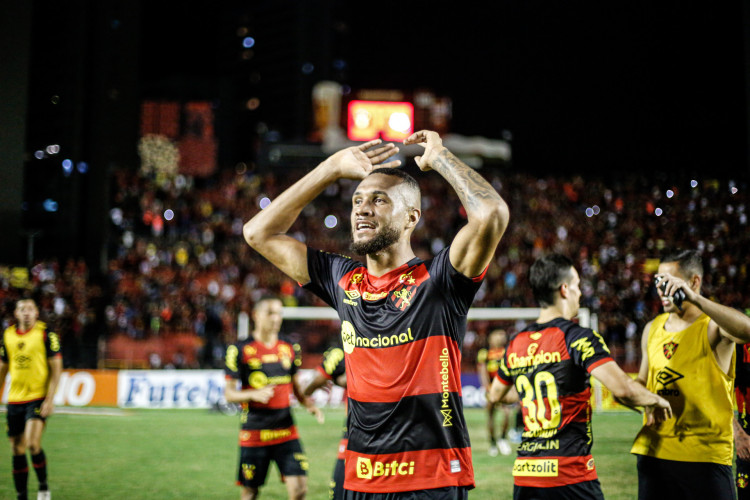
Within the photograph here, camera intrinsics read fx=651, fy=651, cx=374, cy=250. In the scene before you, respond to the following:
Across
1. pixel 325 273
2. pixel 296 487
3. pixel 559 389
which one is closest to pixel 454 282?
pixel 325 273

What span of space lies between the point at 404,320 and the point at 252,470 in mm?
4939

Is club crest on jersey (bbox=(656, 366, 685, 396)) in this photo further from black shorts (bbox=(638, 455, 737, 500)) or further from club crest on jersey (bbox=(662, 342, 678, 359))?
black shorts (bbox=(638, 455, 737, 500))

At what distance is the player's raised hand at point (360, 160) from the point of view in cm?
349

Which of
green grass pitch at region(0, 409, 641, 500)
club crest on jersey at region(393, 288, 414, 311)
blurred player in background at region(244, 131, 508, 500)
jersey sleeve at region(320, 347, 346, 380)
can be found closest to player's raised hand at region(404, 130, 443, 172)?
blurred player in background at region(244, 131, 508, 500)

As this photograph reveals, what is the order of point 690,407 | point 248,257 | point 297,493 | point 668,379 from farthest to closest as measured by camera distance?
point 248,257, point 297,493, point 668,379, point 690,407

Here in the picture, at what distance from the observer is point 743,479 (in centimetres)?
573

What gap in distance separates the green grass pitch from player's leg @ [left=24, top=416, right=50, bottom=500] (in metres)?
0.69

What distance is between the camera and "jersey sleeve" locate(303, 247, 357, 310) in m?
3.76

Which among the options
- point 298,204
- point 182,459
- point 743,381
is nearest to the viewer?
point 298,204

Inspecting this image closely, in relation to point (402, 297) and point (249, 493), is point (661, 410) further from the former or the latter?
point (249, 493)

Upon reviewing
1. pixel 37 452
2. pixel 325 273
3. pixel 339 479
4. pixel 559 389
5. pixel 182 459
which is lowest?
pixel 182 459

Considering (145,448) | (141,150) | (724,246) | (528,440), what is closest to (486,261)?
(528,440)

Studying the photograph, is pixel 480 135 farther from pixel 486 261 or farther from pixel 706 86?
pixel 486 261

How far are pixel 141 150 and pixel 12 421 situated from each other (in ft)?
206
